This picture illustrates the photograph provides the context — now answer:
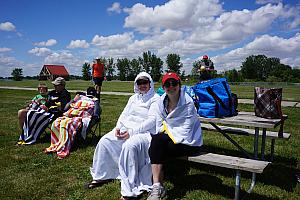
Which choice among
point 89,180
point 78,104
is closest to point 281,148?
point 89,180

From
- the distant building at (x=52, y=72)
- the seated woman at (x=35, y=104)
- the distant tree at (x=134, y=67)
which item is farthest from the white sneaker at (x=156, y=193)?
the distant building at (x=52, y=72)

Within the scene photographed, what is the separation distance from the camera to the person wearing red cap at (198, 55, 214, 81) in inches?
260

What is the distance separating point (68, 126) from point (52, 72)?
89.0m

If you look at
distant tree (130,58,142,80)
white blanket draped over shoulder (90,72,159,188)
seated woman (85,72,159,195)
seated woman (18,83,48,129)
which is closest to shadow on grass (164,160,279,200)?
seated woman (85,72,159,195)

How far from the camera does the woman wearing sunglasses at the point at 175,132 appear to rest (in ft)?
12.0

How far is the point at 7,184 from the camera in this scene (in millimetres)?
4207

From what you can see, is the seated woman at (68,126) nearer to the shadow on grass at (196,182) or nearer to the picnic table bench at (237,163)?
the shadow on grass at (196,182)

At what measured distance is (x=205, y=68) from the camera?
6.65 meters

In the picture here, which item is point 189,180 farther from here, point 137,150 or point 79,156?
point 79,156

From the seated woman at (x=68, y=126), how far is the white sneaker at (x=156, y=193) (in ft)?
8.36

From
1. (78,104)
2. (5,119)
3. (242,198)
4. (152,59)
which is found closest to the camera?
(242,198)

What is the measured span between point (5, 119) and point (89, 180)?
265 inches

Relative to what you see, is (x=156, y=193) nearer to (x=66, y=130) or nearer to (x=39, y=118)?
(x=66, y=130)

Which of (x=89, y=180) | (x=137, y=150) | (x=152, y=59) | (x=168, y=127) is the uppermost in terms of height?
(x=152, y=59)
